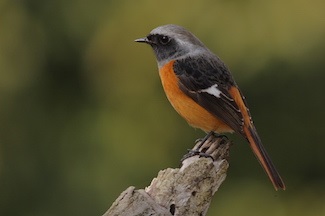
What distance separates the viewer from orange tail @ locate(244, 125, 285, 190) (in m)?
6.06

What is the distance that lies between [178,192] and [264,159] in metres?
0.94

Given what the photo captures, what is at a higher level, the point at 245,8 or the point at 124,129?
the point at 245,8

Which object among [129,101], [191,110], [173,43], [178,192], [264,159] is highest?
[173,43]

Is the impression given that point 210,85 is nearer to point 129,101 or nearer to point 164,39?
point 164,39

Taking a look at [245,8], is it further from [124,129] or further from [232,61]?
[124,129]

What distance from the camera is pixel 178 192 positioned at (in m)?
5.33

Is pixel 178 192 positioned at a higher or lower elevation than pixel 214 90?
lower

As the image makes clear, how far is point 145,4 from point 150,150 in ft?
4.81

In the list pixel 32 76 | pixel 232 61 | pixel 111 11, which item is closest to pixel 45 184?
pixel 32 76

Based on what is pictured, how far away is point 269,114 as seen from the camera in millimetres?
10617

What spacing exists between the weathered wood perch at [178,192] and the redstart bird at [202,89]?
0.64 meters

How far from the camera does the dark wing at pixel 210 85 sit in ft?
20.4

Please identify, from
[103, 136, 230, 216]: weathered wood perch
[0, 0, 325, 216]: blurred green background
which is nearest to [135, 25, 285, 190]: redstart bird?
[103, 136, 230, 216]: weathered wood perch

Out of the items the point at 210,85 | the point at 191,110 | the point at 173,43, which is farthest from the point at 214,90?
the point at 173,43
